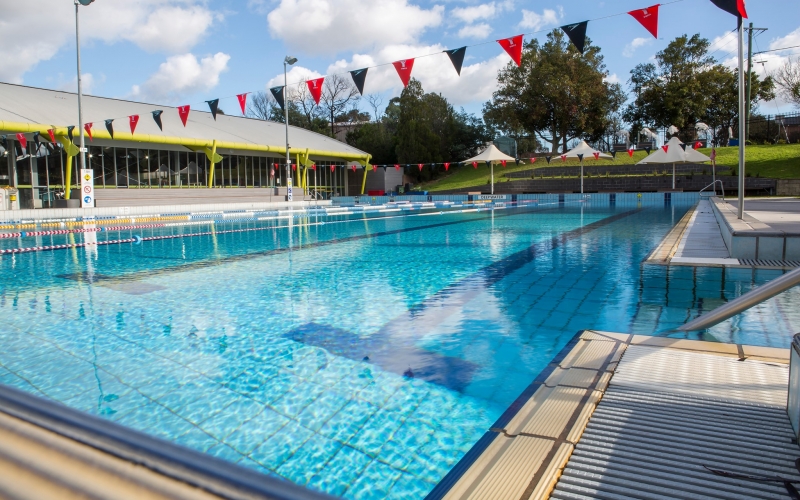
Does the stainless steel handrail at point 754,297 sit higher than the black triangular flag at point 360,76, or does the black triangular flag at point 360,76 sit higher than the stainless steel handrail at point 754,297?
the black triangular flag at point 360,76

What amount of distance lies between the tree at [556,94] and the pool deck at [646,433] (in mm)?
31828

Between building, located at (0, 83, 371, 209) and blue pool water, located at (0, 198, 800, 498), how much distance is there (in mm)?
13559

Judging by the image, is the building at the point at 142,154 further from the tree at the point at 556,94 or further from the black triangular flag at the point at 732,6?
the black triangular flag at the point at 732,6

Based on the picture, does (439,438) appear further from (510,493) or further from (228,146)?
(228,146)

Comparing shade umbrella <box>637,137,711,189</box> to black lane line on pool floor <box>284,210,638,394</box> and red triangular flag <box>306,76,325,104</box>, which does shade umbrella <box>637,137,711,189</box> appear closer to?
red triangular flag <box>306,76,325,104</box>

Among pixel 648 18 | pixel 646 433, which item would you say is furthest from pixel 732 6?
pixel 646 433

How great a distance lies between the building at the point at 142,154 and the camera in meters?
19.1

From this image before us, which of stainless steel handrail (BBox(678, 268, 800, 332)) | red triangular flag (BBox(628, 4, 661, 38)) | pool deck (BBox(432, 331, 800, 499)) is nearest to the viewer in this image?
pool deck (BBox(432, 331, 800, 499))

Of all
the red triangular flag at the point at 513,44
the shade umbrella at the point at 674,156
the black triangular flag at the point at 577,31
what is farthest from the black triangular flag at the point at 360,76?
the shade umbrella at the point at 674,156

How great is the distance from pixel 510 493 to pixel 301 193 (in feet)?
86.7

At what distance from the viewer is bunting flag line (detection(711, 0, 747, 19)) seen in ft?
18.7

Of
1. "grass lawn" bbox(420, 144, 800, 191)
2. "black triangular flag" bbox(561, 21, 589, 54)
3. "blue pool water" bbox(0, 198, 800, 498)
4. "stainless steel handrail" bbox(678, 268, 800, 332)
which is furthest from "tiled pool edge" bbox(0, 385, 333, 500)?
"grass lawn" bbox(420, 144, 800, 191)

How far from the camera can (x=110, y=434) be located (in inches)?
23.0

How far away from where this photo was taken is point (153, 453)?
0.56 m
